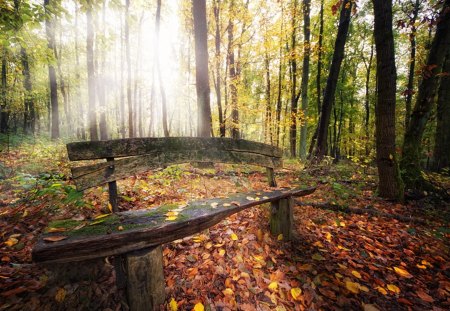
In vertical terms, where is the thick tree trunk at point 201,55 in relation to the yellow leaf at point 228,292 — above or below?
above

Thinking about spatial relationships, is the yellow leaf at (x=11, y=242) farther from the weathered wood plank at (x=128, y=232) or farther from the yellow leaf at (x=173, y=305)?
the yellow leaf at (x=173, y=305)

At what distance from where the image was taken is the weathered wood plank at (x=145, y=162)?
207cm

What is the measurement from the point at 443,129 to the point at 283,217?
398 inches

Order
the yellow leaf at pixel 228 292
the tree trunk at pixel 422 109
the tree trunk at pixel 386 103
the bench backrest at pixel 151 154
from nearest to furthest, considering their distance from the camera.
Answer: the bench backrest at pixel 151 154 < the yellow leaf at pixel 228 292 < the tree trunk at pixel 386 103 < the tree trunk at pixel 422 109

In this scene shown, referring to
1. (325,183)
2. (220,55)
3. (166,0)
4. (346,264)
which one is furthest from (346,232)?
(166,0)

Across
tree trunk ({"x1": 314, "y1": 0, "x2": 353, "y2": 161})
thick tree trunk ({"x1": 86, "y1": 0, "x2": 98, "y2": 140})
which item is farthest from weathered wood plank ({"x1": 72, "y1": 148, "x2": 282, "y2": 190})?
thick tree trunk ({"x1": 86, "y1": 0, "x2": 98, "y2": 140})

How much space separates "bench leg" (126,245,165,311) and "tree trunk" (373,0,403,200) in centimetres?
512

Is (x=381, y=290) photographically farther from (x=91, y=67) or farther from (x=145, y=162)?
(x=91, y=67)

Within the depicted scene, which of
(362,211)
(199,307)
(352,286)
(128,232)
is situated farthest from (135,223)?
(362,211)

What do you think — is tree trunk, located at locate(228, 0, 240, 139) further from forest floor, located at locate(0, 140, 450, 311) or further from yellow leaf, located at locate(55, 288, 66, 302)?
yellow leaf, located at locate(55, 288, 66, 302)

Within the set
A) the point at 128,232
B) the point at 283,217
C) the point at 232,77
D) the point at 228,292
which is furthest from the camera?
the point at 232,77

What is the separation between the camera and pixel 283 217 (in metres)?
3.02

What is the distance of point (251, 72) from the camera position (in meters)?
20.0

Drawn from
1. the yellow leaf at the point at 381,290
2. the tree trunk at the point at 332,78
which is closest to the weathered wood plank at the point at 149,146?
the yellow leaf at the point at 381,290
